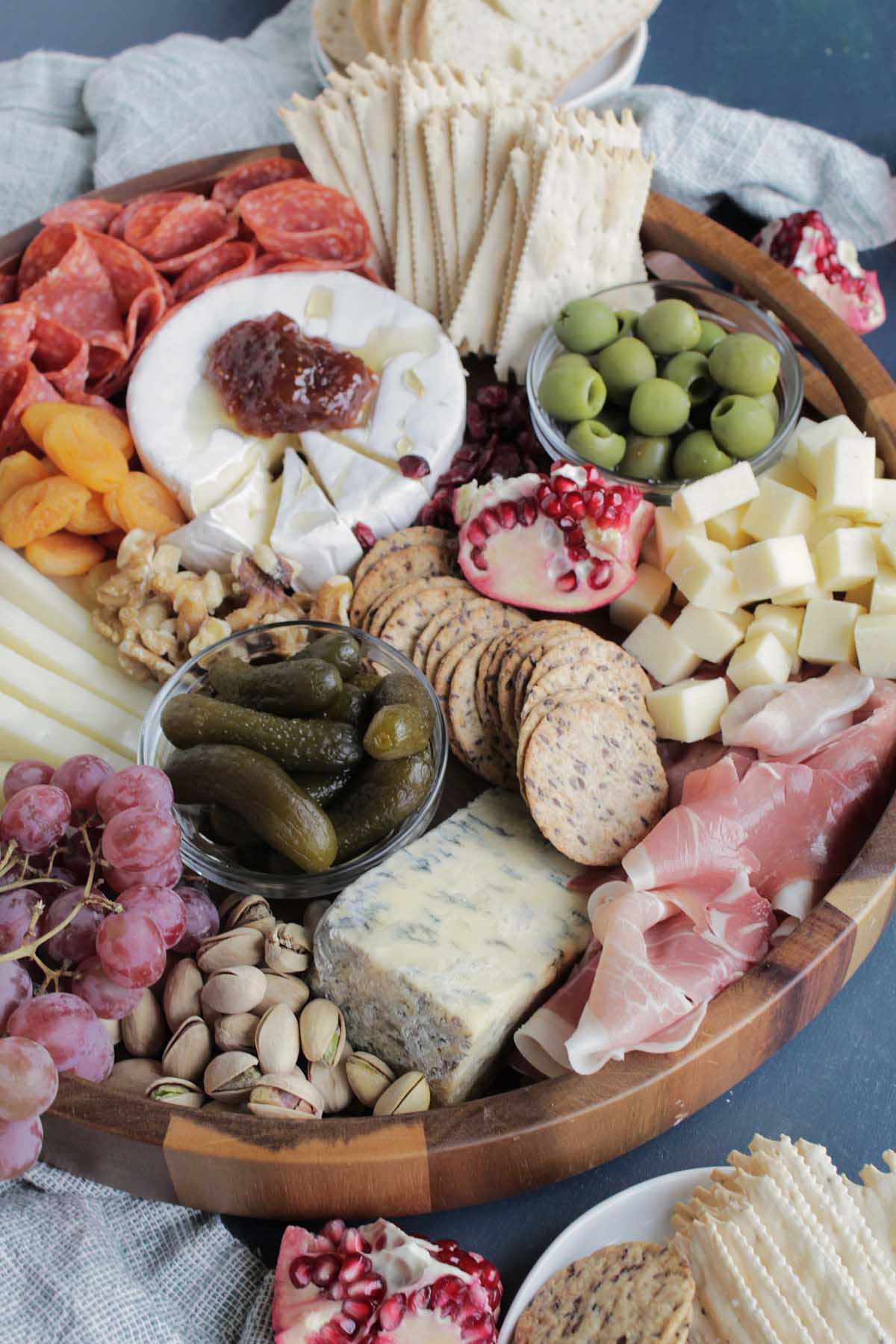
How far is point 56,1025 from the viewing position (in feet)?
4.90

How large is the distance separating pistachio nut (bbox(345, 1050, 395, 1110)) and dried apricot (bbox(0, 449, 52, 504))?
1242 millimetres

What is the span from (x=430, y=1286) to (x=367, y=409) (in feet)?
5.22

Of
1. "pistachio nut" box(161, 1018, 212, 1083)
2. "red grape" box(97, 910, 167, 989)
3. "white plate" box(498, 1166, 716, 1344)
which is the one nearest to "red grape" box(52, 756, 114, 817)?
"red grape" box(97, 910, 167, 989)

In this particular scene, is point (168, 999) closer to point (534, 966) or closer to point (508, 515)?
point (534, 966)

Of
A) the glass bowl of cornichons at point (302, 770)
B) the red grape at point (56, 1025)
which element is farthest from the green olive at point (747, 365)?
the red grape at point (56, 1025)

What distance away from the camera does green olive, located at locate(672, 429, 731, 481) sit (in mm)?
2328

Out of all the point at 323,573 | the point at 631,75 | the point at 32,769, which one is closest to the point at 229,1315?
the point at 32,769

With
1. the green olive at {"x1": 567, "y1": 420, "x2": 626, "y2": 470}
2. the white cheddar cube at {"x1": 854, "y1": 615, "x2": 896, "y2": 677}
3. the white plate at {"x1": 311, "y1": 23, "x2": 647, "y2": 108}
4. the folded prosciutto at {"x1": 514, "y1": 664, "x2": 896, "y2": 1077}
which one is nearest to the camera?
the folded prosciutto at {"x1": 514, "y1": 664, "x2": 896, "y2": 1077}

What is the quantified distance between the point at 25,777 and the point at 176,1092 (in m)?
0.49

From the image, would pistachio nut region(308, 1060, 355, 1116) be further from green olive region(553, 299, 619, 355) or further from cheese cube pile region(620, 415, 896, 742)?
green olive region(553, 299, 619, 355)

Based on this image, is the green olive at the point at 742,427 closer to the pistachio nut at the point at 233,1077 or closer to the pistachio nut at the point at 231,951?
the pistachio nut at the point at 231,951

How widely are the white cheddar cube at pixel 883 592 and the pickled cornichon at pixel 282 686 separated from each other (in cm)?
90

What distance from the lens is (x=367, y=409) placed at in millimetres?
2443

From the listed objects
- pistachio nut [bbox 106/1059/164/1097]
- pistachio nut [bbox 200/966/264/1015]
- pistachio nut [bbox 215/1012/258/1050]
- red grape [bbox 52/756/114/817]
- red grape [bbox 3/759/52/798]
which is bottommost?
pistachio nut [bbox 106/1059/164/1097]
